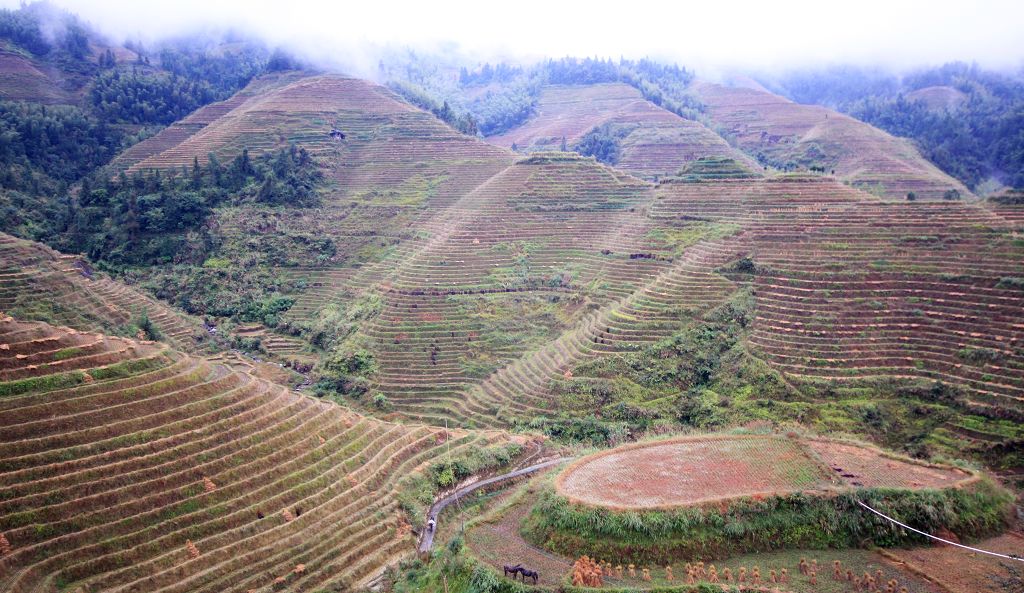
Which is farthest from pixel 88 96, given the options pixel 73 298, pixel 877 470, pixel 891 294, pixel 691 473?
pixel 877 470

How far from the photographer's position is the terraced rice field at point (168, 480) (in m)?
16.3

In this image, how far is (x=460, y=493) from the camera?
76.2 ft

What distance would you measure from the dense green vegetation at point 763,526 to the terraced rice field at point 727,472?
0.37 meters

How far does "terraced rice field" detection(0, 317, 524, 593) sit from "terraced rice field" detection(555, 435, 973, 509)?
6547 millimetres

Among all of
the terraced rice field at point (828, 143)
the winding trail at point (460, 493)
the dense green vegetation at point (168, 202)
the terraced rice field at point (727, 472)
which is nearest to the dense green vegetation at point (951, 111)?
the terraced rice field at point (828, 143)

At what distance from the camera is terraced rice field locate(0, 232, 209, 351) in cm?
3341

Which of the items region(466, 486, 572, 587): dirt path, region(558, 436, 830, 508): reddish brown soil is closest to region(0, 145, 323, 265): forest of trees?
region(466, 486, 572, 587): dirt path

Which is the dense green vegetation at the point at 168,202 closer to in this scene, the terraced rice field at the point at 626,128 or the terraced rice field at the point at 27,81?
the terraced rice field at the point at 27,81

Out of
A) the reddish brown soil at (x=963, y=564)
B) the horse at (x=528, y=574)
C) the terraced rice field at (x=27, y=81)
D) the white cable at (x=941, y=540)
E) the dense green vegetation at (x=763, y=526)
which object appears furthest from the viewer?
the terraced rice field at (x=27, y=81)

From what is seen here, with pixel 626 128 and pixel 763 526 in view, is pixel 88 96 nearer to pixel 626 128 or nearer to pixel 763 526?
pixel 626 128

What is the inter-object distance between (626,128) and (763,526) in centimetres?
6830

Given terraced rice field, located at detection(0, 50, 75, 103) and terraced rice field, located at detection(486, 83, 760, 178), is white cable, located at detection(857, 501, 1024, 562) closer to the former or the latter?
terraced rice field, located at detection(486, 83, 760, 178)

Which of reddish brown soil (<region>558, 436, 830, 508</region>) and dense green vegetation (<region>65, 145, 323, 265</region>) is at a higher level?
dense green vegetation (<region>65, 145, 323, 265</region>)

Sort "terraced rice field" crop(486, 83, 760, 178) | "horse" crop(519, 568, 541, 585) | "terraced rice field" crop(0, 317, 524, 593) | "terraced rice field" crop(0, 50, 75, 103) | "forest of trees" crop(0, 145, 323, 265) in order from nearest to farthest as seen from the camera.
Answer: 1. "horse" crop(519, 568, 541, 585)
2. "terraced rice field" crop(0, 317, 524, 593)
3. "forest of trees" crop(0, 145, 323, 265)
4. "terraced rice field" crop(0, 50, 75, 103)
5. "terraced rice field" crop(486, 83, 760, 178)
